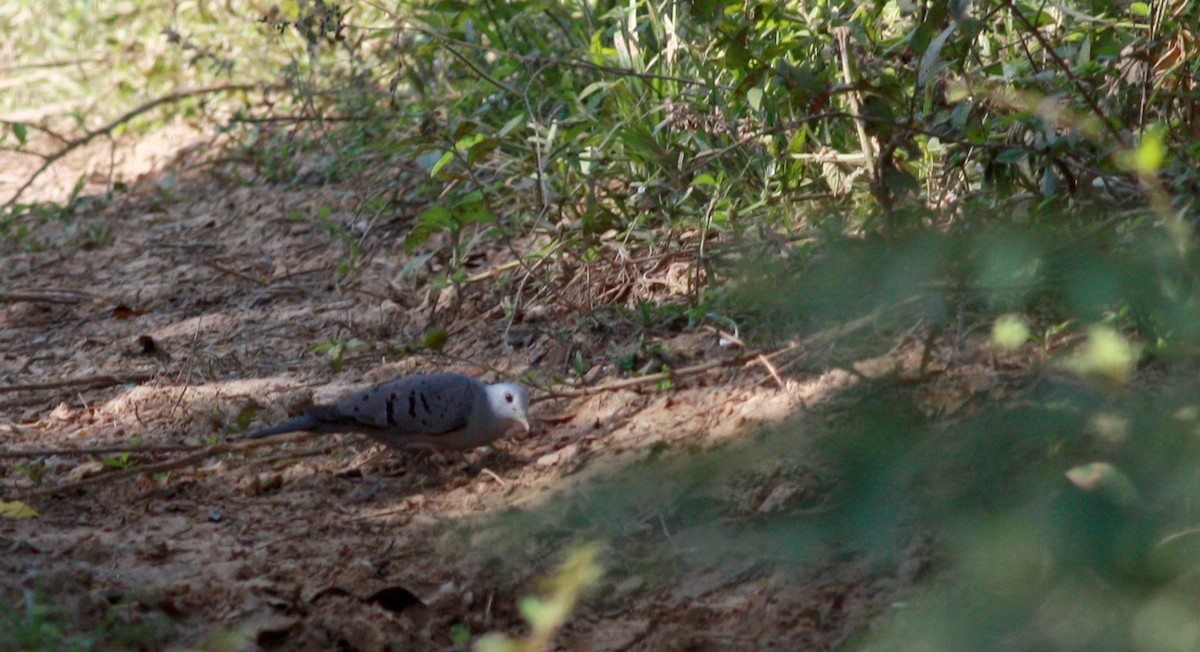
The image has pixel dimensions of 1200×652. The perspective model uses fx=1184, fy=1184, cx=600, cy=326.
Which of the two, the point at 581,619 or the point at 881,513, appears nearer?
the point at 881,513

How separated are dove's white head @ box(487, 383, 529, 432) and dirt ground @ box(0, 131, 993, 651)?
19 centimetres

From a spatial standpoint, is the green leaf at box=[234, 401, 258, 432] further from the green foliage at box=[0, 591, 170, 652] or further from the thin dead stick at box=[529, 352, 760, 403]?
the green foliage at box=[0, 591, 170, 652]

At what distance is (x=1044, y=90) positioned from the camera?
149 inches

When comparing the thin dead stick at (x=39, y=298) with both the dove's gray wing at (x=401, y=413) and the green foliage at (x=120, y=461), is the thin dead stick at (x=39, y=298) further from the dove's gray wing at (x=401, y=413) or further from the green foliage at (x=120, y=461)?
the dove's gray wing at (x=401, y=413)

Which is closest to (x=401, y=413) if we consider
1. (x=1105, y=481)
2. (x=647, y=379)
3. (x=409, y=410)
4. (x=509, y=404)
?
(x=409, y=410)

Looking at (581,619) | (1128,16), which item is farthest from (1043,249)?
(1128,16)

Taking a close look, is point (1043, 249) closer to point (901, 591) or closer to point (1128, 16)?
point (901, 591)

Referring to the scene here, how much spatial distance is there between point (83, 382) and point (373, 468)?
1598mm

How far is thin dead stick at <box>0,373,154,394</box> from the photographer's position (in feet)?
16.2

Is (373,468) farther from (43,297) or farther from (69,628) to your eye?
(43,297)

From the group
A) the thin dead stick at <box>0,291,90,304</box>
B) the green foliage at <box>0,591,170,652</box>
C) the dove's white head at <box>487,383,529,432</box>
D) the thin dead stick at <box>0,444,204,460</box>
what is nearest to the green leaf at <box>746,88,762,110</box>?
the dove's white head at <box>487,383,529,432</box>

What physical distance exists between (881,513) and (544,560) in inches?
82.9

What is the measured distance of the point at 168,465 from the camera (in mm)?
3973

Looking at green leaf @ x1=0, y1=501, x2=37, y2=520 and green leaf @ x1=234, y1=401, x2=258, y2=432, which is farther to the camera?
green leaf @ x1=234, y1=401, x2=258, y2=432
